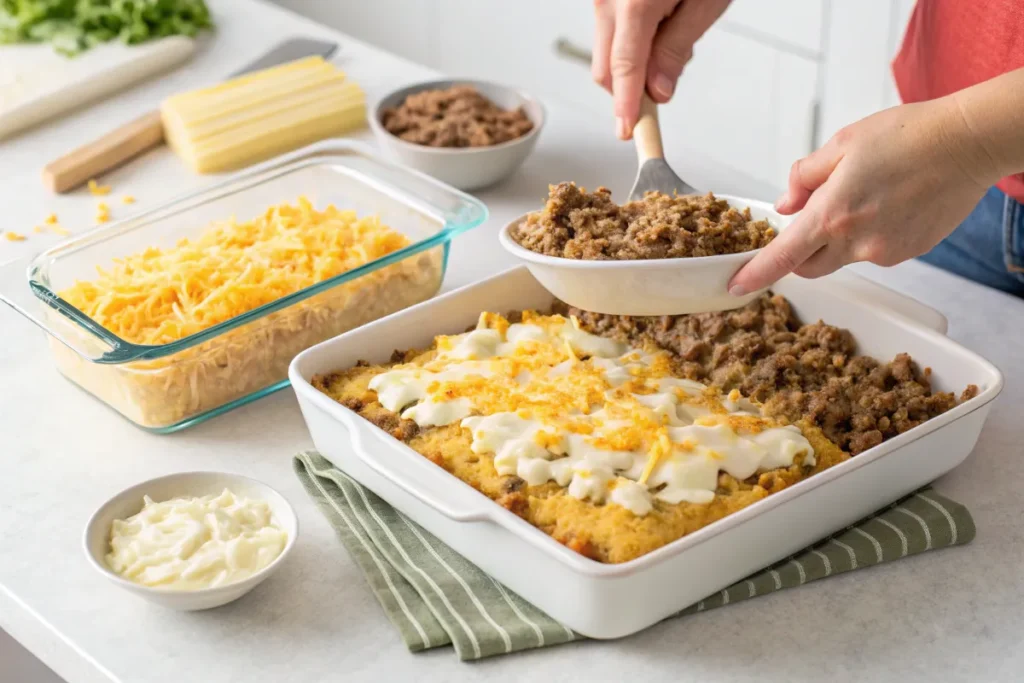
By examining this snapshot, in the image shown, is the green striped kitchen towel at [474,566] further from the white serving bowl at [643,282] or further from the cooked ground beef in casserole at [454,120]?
the cooked ground beef in casserole at [454,120]

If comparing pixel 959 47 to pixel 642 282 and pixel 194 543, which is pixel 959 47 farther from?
pixel 194 543

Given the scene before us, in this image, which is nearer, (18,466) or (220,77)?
(18,466)

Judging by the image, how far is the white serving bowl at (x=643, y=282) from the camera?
152 centimetres

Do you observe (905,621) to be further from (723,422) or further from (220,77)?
(220,77)

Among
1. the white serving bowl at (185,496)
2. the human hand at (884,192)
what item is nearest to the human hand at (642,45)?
the human hand at (884,192)

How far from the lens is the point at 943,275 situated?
216cm

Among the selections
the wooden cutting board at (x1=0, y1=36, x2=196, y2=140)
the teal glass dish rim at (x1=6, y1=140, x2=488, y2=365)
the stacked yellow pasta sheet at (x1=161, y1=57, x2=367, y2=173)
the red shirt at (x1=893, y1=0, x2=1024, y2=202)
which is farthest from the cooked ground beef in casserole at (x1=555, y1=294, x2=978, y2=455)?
the wooden cutting board at (x1=0, y1=36, x2=196, y2=140)

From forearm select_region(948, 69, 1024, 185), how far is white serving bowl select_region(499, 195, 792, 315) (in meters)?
0.29

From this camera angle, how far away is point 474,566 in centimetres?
148

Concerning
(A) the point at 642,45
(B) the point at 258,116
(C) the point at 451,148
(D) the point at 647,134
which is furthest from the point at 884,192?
(B) the point at 258,116

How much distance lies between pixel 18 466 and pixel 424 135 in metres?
1.01

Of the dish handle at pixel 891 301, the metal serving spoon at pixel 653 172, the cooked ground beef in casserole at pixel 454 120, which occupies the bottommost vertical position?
the cooked ground beef in casserole at pixel 454 120

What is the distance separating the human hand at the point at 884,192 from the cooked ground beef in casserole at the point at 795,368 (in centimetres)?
21

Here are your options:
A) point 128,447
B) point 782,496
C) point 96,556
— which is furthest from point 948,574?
point 128,447
